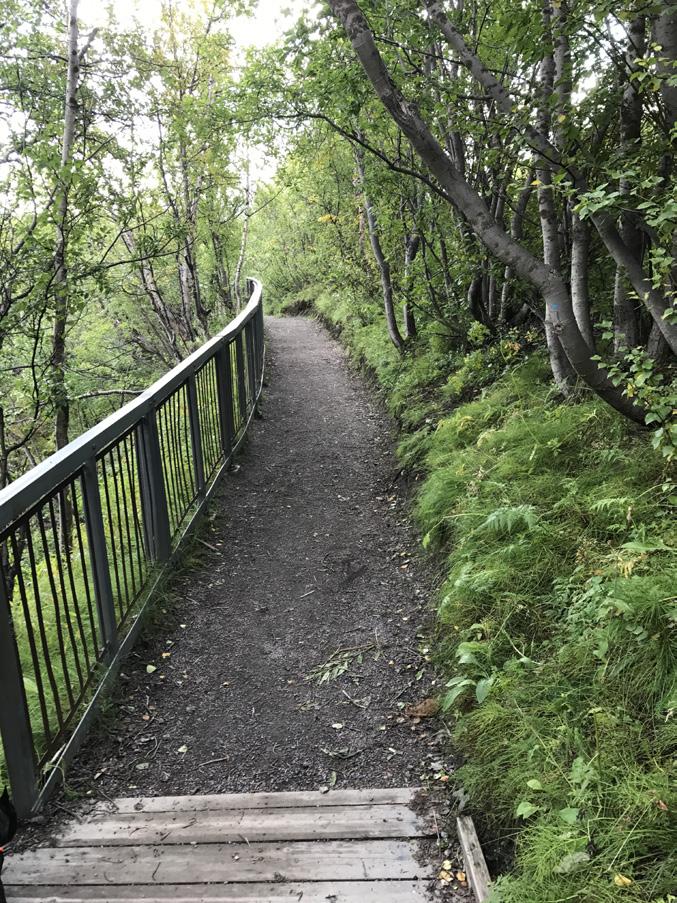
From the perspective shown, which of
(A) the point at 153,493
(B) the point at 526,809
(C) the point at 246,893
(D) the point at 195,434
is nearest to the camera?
(B) the point at 526,809

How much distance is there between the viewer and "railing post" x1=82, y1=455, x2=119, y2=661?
302 cm

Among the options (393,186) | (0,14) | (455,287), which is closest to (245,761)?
(455,287)

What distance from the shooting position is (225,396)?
659cm

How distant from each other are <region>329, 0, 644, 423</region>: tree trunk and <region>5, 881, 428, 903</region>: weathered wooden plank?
3.04 m

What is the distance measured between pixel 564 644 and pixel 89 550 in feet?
8.32

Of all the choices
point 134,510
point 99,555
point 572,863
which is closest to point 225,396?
point 134,510

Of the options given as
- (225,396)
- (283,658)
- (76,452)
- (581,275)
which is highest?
(581,275)

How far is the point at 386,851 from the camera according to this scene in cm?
233

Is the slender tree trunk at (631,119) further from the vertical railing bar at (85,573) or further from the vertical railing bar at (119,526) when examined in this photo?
the vertical railing bar at (85,573)

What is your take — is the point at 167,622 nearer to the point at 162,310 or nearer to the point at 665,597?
the point at 665,597

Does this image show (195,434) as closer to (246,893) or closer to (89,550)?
(89,550)

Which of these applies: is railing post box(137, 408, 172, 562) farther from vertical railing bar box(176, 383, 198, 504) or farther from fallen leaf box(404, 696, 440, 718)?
fallen leaf box(404, 696, 440, 718)

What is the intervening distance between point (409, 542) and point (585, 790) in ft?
10.5

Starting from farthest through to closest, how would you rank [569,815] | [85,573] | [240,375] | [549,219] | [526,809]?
[240,375] < [549,219] < [85,573] < [526,809] < [569,815]
